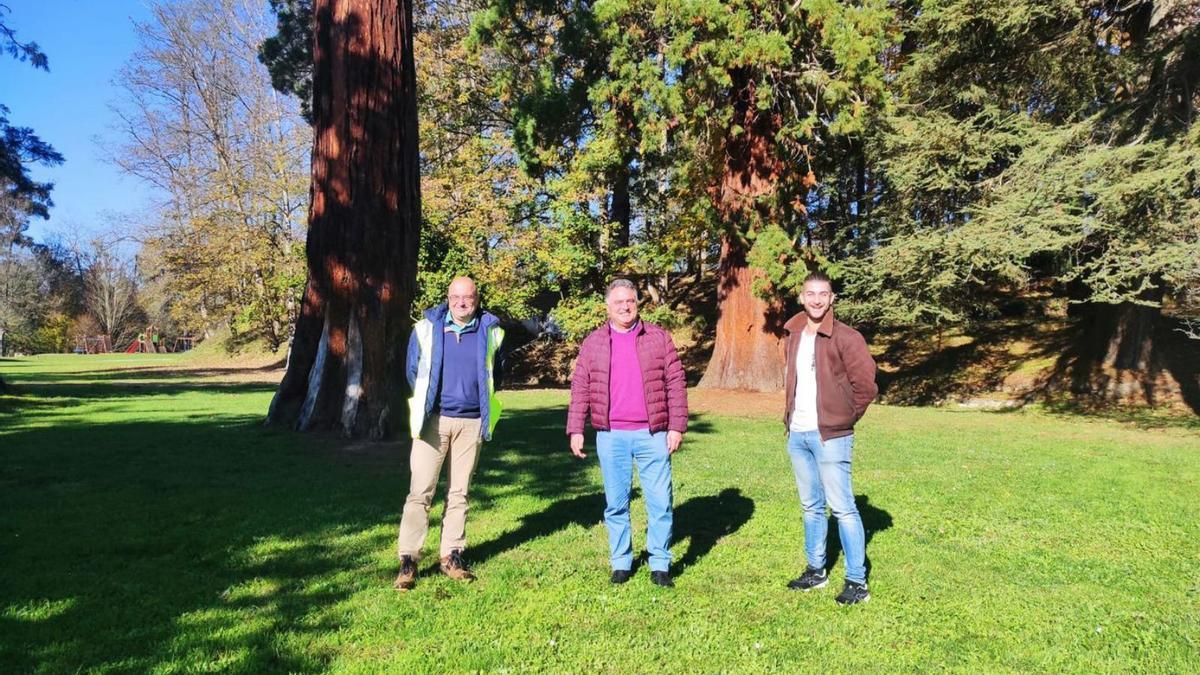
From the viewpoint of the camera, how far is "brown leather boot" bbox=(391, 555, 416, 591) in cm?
440

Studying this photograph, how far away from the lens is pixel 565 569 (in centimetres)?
483

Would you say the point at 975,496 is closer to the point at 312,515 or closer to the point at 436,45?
the point at 312,515

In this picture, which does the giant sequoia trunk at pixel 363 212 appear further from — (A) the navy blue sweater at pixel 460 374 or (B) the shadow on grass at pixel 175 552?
(A) the navy blue sweater at pixel 460 374


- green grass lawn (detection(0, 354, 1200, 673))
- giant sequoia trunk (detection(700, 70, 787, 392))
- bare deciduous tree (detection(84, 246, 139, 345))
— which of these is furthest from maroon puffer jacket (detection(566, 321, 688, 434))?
bare deciduous tree (detection(84, 246, 139, 345))

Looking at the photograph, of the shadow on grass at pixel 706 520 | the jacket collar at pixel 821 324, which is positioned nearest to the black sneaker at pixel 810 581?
the shadow on grass at pixel 706 520

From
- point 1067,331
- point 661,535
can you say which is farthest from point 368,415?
point 1067,331

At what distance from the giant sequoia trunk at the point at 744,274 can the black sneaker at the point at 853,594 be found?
11970mm

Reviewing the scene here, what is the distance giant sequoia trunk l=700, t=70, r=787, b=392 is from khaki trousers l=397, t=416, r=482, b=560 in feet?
39.6

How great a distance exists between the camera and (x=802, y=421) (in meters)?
4.40

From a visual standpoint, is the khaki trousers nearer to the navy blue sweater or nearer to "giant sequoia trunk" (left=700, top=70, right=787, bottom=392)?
the navy blue sweater

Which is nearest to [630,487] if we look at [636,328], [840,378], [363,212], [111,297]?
[636,328]

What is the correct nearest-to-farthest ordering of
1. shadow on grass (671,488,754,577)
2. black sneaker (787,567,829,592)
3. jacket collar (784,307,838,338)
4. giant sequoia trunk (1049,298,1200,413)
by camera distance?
jacket collar (784,307,838,338)
black sneaker (787,567,829,592)
shadow on grass (671,488,754,577)
giant sequoia trunk (1049,298,1200,413)

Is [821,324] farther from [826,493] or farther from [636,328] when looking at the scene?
[636,328]

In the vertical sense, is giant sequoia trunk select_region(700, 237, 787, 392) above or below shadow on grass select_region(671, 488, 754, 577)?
above
